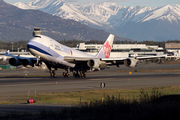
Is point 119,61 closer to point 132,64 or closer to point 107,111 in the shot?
point 132,64

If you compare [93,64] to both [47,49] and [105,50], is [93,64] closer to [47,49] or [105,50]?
[47,49]

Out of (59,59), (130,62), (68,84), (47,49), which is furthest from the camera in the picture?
(130,62)

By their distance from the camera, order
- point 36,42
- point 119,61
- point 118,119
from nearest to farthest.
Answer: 1. point 118,119
2. point 36,42
3. point 119,61

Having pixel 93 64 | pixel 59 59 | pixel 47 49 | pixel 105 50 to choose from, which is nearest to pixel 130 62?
pixel 93 64

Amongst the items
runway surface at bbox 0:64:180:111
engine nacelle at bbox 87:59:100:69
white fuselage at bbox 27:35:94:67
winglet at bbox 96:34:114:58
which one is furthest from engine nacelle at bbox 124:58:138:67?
winglet at bbox 96:34:114:58

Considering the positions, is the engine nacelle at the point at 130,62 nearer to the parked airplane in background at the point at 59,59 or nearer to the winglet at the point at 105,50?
the parked airplane in background at the point at 59,59

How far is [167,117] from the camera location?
62.5ft

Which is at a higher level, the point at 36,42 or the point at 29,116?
the point at 36,42

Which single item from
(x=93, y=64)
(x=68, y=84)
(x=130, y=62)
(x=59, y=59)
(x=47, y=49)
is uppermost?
(x=47, y=49)

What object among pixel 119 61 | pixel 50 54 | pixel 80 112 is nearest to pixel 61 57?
pixel 50 54

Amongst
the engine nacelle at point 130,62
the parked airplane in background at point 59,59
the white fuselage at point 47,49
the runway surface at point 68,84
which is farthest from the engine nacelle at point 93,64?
the engine nacelle at point 130,62

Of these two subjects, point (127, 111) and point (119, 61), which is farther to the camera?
point (119, 61)

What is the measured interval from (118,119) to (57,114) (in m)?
4.15

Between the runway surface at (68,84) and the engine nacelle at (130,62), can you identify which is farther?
the engine nacelle at (130,62)
